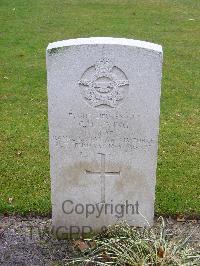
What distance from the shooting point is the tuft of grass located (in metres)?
4.38

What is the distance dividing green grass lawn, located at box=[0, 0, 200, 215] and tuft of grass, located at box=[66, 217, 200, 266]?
2.84 ft

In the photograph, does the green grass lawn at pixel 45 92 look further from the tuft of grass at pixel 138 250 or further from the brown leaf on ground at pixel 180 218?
the tuft of grass at pixel 138 250

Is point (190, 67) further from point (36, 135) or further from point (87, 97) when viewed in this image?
point (87, 97)

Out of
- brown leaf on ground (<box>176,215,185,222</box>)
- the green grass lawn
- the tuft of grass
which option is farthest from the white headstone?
the green grass lawn

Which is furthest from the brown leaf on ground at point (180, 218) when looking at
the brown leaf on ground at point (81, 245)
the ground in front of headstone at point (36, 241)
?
the brown leaf on ground at point (81, 245)

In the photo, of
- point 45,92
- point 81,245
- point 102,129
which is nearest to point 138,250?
point 81,245

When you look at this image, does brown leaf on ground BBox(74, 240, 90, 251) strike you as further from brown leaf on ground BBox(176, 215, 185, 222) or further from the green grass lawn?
brown leaf on ground BBox(176, 215, 185, 222)

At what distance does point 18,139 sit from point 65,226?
2.51 meters

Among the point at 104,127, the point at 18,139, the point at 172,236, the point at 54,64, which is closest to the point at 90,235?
the point at 172,236

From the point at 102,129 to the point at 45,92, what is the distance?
15.1 ft

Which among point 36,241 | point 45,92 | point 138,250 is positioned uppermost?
point 45,92

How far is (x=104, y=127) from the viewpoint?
4727mm

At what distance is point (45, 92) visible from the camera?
9195mm

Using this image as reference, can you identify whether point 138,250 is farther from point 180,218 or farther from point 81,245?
point 180,218
